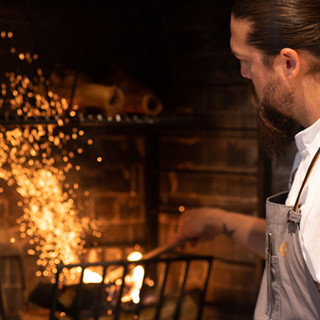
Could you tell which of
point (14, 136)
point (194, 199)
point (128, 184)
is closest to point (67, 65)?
point (14, 136)

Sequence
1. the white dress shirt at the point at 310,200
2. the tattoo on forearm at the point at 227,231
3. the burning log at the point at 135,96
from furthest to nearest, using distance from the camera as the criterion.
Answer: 1. the burning log at the point at 135,96
2. the tattoo on forearm at the point at 227,231
3. the white dress shirt at the point at 310,200

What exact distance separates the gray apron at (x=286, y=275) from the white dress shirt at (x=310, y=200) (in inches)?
0.6

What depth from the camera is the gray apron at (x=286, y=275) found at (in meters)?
1.09

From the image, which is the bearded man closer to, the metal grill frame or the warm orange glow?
the metal grill frame

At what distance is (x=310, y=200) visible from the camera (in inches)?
41.9

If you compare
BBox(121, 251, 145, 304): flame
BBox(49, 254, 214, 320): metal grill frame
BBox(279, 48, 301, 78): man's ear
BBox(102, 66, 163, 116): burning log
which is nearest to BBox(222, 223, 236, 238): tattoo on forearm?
BBox(49, 254, 214, 320): metal grill frame

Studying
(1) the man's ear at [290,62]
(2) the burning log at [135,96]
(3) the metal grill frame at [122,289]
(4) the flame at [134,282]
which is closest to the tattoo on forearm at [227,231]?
(3) the metal grill frame at [122,289]

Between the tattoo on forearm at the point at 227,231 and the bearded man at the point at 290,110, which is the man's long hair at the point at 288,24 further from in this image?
the tattoo on forearm at the point at 227,231

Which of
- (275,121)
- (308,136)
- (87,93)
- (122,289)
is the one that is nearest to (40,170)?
(87,93)

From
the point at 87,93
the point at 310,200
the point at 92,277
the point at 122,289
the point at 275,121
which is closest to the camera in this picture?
the point at 310,200

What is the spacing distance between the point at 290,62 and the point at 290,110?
9 centimetres

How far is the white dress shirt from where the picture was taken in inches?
40.9

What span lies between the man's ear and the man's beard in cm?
3

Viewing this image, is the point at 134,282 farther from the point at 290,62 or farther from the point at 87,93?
the point at 290,62
